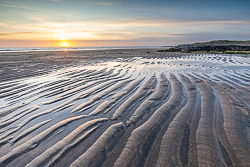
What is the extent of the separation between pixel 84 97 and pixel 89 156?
2.82 meters

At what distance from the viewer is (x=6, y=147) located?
2541 millimetres

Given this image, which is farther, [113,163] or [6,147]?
[6,147]

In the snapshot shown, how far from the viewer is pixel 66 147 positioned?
8.16 feet

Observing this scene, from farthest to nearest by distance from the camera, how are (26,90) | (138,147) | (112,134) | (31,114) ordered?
1. (26,90)
2. (31,114)
3. (112,134)
4. (138,147)

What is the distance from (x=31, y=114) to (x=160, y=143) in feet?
9.60

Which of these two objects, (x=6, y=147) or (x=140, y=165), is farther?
(x=6, y=147)

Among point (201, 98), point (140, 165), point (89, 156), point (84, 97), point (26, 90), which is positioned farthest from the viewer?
point (26, 90)

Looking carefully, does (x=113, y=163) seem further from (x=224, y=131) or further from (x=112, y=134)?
(x=224, y=131)

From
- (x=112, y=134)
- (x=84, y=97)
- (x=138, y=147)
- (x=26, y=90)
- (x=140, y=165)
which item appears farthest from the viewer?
(x=26, y=90)

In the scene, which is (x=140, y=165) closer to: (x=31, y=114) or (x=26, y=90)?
(x=31, y=114)

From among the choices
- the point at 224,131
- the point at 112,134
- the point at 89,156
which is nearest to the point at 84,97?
the point at 112,134

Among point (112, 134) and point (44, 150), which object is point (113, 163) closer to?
point (112, 134)

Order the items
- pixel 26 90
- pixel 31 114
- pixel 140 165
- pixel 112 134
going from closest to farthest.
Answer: pixel 140 165 < pixel 112 134 < pixel 31 114 < pixel 26 90

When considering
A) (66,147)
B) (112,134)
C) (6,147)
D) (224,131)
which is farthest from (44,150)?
(224,131)
